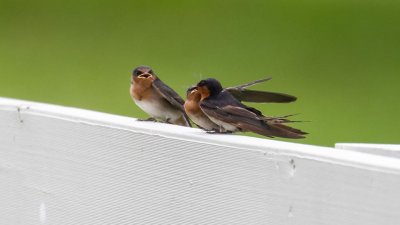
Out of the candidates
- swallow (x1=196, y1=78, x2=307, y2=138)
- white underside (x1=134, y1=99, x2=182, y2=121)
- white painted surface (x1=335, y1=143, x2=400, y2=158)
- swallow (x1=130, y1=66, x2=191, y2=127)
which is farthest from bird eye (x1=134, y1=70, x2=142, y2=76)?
white painted surface (x1=335, y1=143, x2=400, y2=158)

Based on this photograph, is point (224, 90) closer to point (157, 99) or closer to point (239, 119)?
point (239, 119)

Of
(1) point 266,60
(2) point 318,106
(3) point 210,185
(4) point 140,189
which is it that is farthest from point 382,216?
(1) point 266,60

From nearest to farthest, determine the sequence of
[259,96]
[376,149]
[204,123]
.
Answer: [376,149], [204,123], [259,96]

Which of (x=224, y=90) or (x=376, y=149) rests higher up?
(x=224, y=90)

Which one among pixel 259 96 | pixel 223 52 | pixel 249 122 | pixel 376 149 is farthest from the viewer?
pixel 223 52

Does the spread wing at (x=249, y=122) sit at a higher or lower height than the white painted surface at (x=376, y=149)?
higher

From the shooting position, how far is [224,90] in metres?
4.63

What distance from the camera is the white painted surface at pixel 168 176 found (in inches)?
115

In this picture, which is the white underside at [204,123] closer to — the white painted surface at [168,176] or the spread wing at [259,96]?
the spread wing at [259,96]

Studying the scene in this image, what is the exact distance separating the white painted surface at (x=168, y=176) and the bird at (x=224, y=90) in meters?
0.54

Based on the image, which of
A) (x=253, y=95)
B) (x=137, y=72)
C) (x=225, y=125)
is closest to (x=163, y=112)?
(x=137, y=72)

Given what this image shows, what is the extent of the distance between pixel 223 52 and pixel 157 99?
10823mm

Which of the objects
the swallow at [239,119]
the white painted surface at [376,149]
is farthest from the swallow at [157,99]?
the white painted surface at [376,149]

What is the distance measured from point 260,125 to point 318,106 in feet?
29.8
